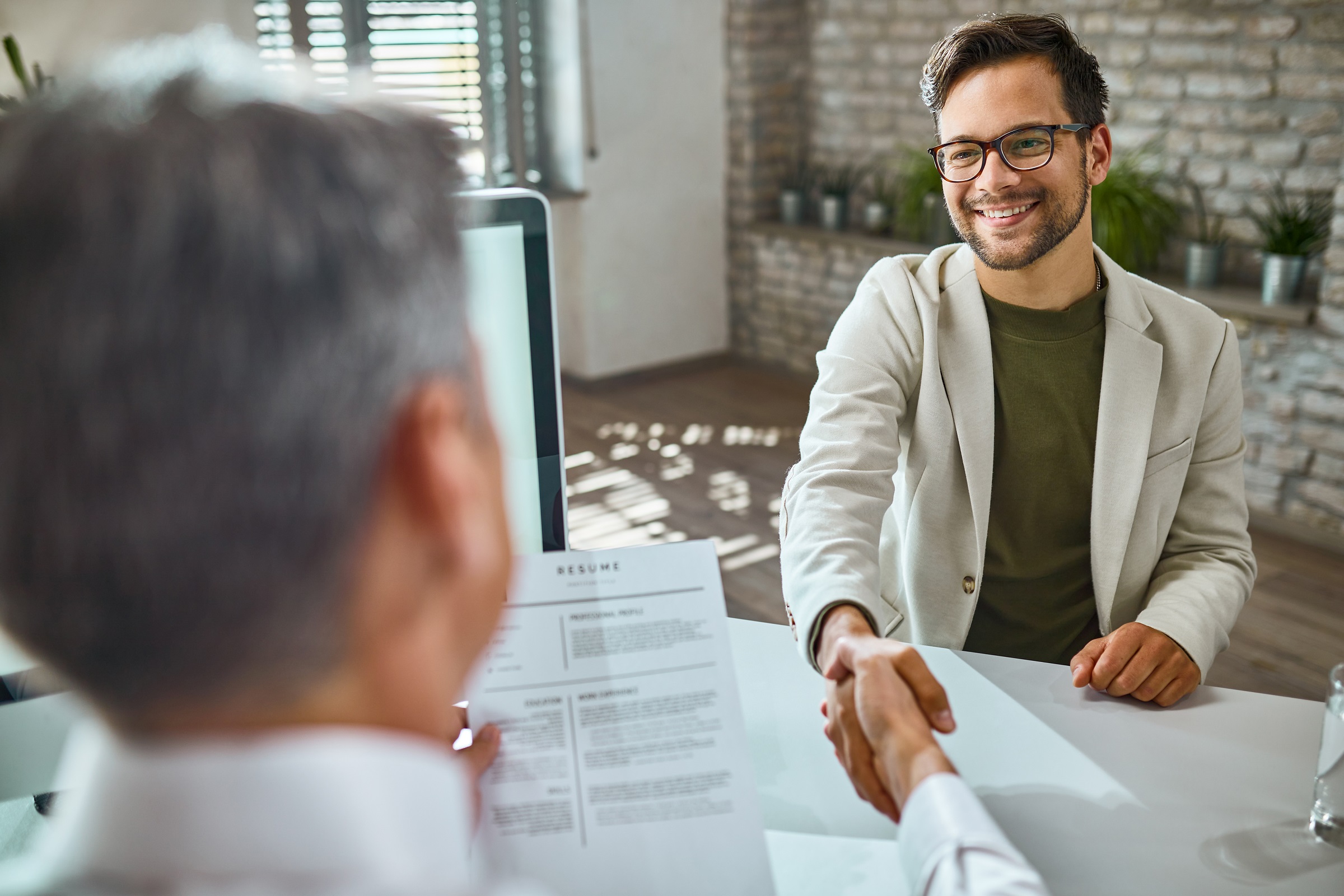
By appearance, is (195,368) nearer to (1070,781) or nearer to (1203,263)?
(1070,781)

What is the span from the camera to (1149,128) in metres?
3.56

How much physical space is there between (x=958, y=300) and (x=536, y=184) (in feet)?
11.5

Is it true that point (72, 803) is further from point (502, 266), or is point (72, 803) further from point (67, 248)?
point (502, 266)

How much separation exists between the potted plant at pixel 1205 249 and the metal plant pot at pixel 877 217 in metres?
1.22

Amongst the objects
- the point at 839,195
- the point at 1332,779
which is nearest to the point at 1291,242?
the point at 839,195

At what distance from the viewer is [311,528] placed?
350mm

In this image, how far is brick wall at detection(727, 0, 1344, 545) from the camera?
119 inches

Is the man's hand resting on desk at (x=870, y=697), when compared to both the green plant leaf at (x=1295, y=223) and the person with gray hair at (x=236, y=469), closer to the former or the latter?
the person with gray hair at (x=236, y=469)

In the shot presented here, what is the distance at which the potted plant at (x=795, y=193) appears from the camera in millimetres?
4672

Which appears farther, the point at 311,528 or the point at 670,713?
the point at 670,713

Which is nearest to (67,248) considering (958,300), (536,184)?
(958,300)

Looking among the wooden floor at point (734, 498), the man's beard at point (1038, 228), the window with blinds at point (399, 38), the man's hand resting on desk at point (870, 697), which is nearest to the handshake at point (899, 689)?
the man's hand resting on desk at point (870, 697)

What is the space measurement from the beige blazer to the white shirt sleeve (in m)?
0.55

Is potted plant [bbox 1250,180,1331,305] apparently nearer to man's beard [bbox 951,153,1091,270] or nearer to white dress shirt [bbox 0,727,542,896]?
man's beard [bbox 951,153,1091,270]
